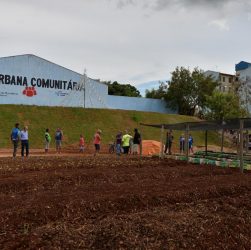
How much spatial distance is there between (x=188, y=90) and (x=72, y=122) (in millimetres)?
21250

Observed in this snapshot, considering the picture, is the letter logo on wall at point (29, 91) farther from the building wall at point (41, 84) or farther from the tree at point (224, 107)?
the tree at point (224, 107)

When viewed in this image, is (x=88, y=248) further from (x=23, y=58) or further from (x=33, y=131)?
(x=23, y=58)

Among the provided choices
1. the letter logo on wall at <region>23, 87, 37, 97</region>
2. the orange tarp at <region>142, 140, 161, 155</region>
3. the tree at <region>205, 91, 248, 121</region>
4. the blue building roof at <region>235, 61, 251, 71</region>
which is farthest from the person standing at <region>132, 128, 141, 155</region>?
the blue building roof at <region>235, 61, 251, 71</region>

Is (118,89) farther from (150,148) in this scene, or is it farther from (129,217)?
(129,217)

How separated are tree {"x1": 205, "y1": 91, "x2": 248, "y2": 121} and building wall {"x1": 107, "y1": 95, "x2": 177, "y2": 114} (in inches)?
259

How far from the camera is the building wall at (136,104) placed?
51.3 m

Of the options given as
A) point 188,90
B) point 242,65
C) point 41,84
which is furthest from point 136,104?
point 242,65

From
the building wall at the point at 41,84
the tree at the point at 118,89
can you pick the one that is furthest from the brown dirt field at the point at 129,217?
the tree at the point at 118,89

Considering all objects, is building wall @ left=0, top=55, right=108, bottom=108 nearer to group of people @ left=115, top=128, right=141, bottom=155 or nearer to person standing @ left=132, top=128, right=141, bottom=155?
group of people @ left=115, top=128, right=141, bottom=155

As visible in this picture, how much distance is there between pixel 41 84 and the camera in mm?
41625

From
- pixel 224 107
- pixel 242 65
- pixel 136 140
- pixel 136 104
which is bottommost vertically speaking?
pixel 136 140

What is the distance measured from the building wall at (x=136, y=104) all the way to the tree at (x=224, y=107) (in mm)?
6573

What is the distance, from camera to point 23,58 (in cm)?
4038

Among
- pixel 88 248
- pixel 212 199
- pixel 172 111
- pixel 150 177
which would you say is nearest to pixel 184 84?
pixel 172 111
